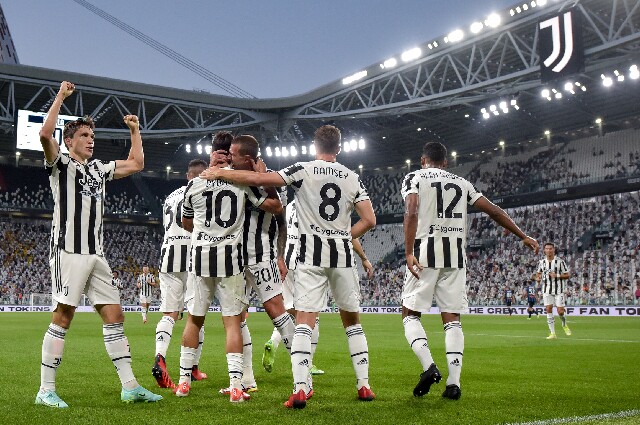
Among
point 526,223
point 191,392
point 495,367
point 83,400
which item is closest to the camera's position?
point 83,400

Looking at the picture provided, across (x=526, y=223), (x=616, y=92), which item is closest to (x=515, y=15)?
(x=616, y=92)

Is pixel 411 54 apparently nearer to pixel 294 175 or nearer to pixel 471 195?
pixel 471 195

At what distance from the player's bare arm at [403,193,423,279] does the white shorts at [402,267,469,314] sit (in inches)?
4.3

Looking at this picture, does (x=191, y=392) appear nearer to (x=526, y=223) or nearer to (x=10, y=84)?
(x=10, y=84)

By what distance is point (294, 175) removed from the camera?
5.68 m

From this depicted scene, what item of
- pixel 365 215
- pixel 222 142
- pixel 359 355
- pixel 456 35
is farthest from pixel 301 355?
pixel 456 35

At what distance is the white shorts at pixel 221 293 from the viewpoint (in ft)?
19.3

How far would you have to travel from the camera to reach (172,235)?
7.70 m

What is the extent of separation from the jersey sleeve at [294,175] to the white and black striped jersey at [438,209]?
1271mm

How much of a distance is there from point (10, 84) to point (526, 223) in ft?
107

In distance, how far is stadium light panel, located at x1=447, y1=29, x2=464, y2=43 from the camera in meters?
29.7

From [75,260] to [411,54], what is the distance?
29019 millimetres

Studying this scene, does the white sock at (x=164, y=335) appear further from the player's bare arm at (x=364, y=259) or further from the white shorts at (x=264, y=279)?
the player's bare arm at (x=364, y=259)

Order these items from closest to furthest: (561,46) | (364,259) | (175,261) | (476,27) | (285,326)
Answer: (285,326), (364,259), (175,261), (561,46), (476,27)
